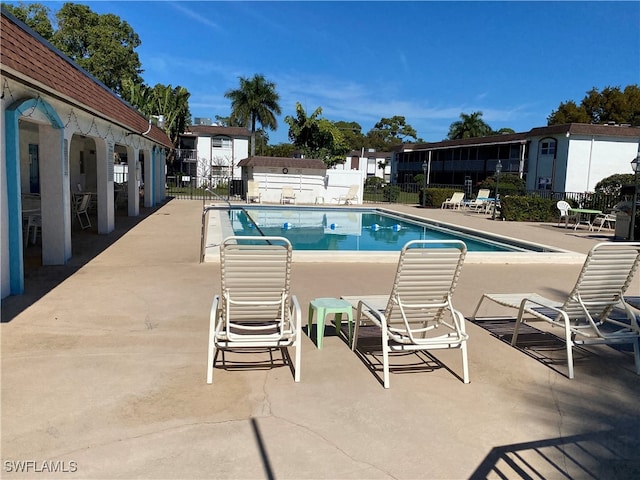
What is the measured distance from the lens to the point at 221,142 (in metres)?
46.9

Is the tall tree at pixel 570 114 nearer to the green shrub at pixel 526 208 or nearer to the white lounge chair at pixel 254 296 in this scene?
the green shrub at pixel 526 208

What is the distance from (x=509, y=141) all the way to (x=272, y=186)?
1905 cm

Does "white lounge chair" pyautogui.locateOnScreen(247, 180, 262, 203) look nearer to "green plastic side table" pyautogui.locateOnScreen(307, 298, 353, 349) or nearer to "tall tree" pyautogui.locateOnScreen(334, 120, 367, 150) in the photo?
"green plastic side table" pyautogui.locateOnScreen(307, 298, 353, 349)

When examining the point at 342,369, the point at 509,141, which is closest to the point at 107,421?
the point at 342,369

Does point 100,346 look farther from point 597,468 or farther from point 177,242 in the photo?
point 177,242

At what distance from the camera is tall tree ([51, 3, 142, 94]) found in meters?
38.9

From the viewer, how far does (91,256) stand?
30.1ft

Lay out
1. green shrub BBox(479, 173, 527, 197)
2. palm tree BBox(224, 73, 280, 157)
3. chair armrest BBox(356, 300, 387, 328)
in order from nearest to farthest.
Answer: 1. chair armrest BBox(356, 300, 387, 328)
2. green shrub BBox(479, 173, 527, 197)
3. palm tree BBox(224, 73, 280, 157)

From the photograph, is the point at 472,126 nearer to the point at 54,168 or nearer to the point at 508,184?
the point at 508,184

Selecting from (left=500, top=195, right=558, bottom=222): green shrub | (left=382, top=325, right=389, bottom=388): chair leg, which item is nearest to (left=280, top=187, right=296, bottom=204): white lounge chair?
(left=500, top=195, right=558, bottom=222): green shrub

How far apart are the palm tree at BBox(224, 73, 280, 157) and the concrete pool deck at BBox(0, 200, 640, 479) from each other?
41951mm

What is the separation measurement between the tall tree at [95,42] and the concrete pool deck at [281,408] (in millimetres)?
38564

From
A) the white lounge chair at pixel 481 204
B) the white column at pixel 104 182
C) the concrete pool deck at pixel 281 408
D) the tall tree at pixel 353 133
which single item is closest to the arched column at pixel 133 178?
the white column at pixel 104 182

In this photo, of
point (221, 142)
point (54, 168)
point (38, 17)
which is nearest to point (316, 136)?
point (221, 142)
